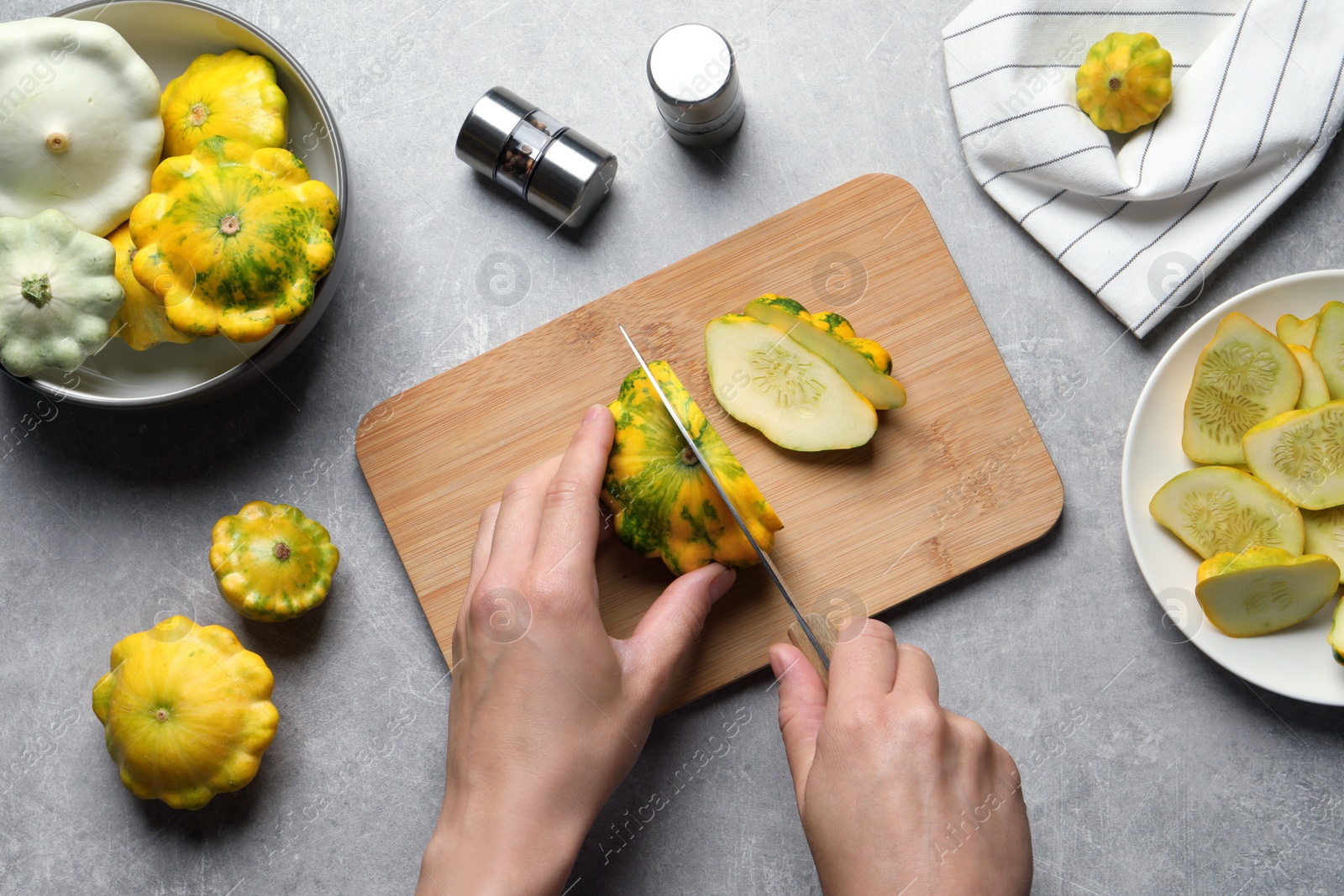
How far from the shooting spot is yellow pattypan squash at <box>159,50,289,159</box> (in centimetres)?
178

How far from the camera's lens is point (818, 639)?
166 cm

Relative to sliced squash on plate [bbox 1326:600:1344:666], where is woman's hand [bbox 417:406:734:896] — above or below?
below

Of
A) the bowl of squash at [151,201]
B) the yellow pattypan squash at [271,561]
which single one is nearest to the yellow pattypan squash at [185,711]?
the yellow pattypan squash at [271,561]

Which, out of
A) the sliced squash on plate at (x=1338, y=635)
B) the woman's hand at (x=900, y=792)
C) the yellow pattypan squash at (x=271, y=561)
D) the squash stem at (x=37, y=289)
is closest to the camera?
the woman's hand at (x=900, y=792)

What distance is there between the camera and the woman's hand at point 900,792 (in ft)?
4.93

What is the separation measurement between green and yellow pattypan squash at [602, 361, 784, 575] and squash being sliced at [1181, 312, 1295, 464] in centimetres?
90

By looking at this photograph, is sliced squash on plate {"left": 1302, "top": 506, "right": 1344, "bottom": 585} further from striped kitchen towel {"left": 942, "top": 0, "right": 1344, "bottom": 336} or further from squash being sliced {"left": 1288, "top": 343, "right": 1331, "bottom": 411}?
striped kitchen towel {"left": 942, "top": 0, "right": 1344, "bottom": 336}

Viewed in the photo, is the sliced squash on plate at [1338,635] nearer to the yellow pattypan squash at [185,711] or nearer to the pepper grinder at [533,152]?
the pepper grinder at [533,152]

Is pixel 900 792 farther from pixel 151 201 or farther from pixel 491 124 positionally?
pixel 151 201

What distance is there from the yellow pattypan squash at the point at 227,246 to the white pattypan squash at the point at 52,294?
91mm

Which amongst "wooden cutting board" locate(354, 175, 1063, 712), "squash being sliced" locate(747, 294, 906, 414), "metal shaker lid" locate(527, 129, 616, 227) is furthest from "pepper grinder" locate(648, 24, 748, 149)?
"squash being sliced" locate(747, 294, 906, 414)

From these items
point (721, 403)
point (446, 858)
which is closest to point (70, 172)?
point (721, 403)

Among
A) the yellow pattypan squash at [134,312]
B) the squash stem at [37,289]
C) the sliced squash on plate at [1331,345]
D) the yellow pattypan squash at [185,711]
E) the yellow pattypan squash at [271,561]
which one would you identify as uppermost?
the sliced squash on plate at [1331,345]

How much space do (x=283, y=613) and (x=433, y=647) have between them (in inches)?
12.8
